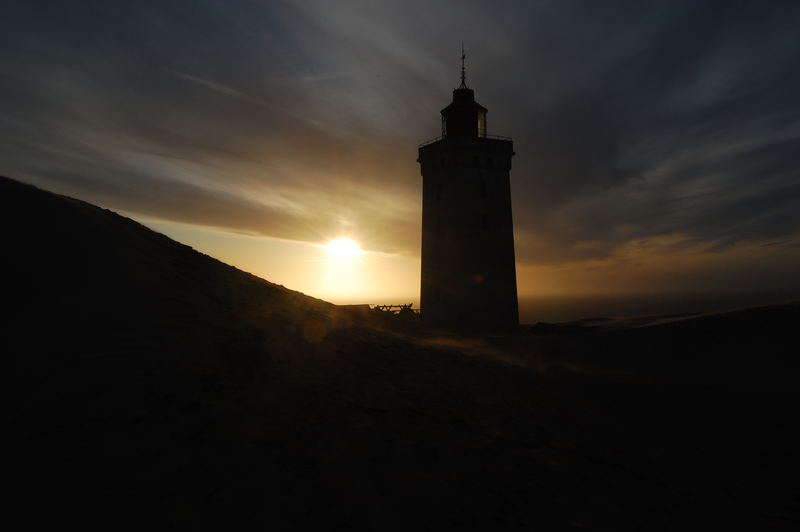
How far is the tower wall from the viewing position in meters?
23.7

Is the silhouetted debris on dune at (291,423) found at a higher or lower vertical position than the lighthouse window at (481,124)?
lower

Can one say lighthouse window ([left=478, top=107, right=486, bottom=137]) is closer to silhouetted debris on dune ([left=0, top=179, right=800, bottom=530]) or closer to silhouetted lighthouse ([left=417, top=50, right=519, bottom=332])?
silhouetted lighthouse ([left=417, top=50, right=519, bottom=332])

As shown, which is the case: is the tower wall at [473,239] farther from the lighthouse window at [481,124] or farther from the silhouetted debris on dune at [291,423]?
the silhouetted debris on dune at [291,423]

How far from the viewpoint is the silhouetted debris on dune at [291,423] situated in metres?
3.56

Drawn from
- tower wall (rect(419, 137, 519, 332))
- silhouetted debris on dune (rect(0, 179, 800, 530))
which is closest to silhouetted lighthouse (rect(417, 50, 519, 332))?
tower wall (rect(419, 137, 519, 332))

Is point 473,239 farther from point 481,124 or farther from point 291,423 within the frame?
point 291,423

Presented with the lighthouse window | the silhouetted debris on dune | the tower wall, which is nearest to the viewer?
the silhouetted debris on dune

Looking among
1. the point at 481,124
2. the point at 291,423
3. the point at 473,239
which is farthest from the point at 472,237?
the point at 291,423

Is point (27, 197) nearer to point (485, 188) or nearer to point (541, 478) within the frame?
point (541, 478)

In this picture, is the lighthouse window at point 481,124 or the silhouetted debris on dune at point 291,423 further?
the lighthouse window at point 481,124

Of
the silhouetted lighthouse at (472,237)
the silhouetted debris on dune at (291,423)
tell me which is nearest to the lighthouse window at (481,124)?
the silhouetted lighthouse at (472,237)

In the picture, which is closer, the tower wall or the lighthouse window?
the tower wall

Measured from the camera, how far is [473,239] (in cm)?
2383

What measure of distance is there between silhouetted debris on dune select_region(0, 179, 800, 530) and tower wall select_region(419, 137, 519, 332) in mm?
A: 13501
